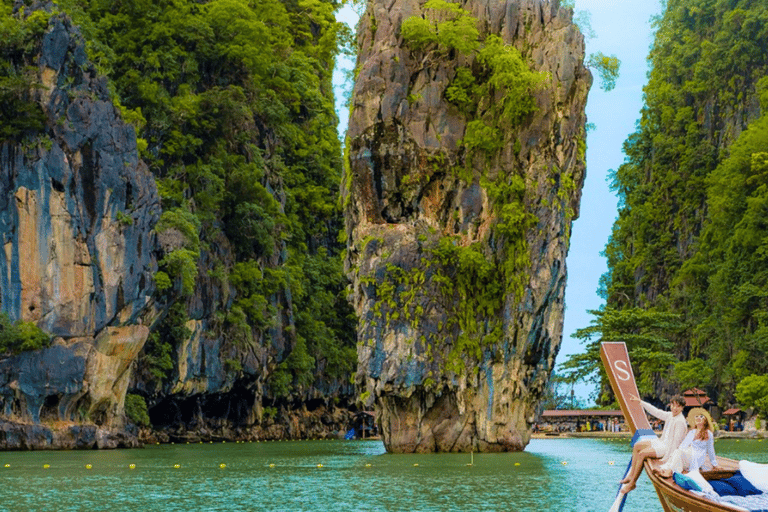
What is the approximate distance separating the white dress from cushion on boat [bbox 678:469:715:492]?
0.14 meters

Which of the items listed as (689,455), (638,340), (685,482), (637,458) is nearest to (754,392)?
(638,340)

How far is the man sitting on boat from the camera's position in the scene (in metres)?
13.3

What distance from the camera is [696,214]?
221 feet

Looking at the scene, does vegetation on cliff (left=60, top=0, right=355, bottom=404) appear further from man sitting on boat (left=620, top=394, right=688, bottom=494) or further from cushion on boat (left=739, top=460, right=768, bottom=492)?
cushion on boat (left=739, top=460, right=768, bottom=492)

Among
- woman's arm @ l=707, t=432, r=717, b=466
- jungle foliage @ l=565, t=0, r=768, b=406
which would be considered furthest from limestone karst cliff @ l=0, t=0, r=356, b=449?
woman's arm @ l=707, t=432, r=717, b=466

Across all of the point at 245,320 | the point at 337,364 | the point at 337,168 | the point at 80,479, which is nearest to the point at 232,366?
the point at 245,320

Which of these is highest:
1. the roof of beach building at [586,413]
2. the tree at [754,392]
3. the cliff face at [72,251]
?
the cliff face at [72,251]

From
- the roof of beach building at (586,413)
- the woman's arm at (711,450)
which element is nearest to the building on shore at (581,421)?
the roof of beach building at (586,413)

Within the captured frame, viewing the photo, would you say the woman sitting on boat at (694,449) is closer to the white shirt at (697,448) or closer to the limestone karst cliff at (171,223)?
the white shirt at (697,448)

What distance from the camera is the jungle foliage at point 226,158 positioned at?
47.9m

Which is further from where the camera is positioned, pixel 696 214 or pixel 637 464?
pixel 696 214

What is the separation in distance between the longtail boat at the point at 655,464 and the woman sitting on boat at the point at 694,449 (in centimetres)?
15

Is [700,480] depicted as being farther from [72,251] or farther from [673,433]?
[72,251]

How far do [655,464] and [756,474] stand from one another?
4.69 ft
